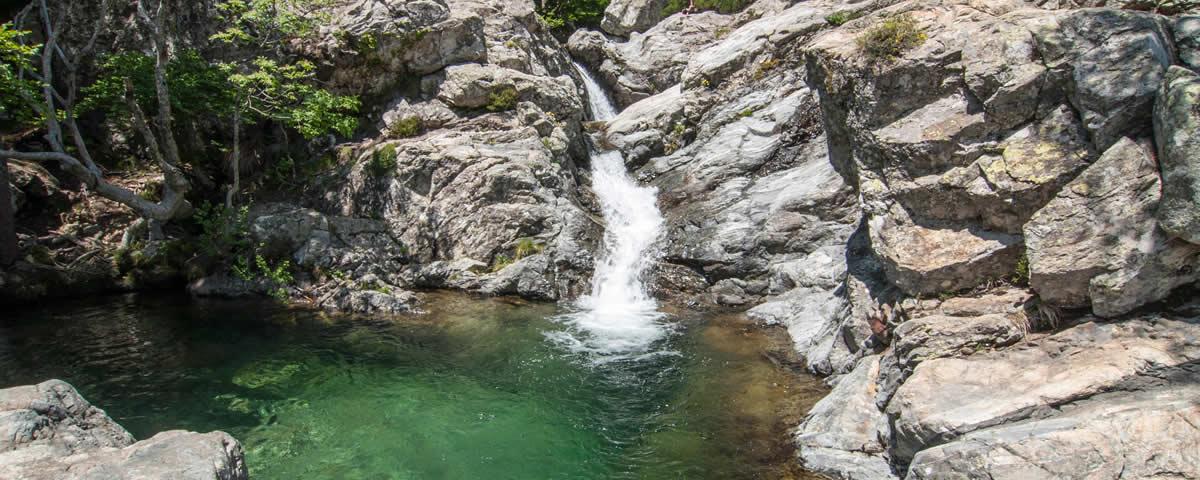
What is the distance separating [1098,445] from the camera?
6.09 m

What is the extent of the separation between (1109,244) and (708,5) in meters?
29.3

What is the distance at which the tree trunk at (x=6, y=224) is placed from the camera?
643 inches

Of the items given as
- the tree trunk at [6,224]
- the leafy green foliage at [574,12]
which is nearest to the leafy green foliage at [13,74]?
the tree trunk at [6,224]

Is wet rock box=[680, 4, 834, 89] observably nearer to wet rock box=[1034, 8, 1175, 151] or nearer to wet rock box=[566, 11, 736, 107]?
wet rock box=[566, 11, 736, 107]

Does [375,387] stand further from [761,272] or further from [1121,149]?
[1121,149]

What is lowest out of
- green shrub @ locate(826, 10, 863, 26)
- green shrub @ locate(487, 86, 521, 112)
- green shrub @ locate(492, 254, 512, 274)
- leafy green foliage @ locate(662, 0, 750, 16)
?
green shrub @ locate(492, 254, 512, 274)

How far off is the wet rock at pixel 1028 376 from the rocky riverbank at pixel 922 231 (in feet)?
0.09

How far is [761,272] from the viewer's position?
1764 centimetres

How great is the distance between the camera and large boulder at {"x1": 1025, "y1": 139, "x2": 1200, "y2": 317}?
721cm

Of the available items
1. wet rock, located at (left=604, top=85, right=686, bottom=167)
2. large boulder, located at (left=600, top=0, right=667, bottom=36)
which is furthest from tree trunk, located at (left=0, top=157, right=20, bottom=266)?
large boulder, located at (left=600, top=0, right=667, bottom=36)

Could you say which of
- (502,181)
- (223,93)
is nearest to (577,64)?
(502,181)

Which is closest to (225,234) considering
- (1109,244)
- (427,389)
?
(427,389)

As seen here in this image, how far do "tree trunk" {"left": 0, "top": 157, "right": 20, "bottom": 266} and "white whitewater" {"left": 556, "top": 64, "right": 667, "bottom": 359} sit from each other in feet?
51.5

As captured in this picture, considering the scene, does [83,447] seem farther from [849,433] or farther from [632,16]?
[632,16]
